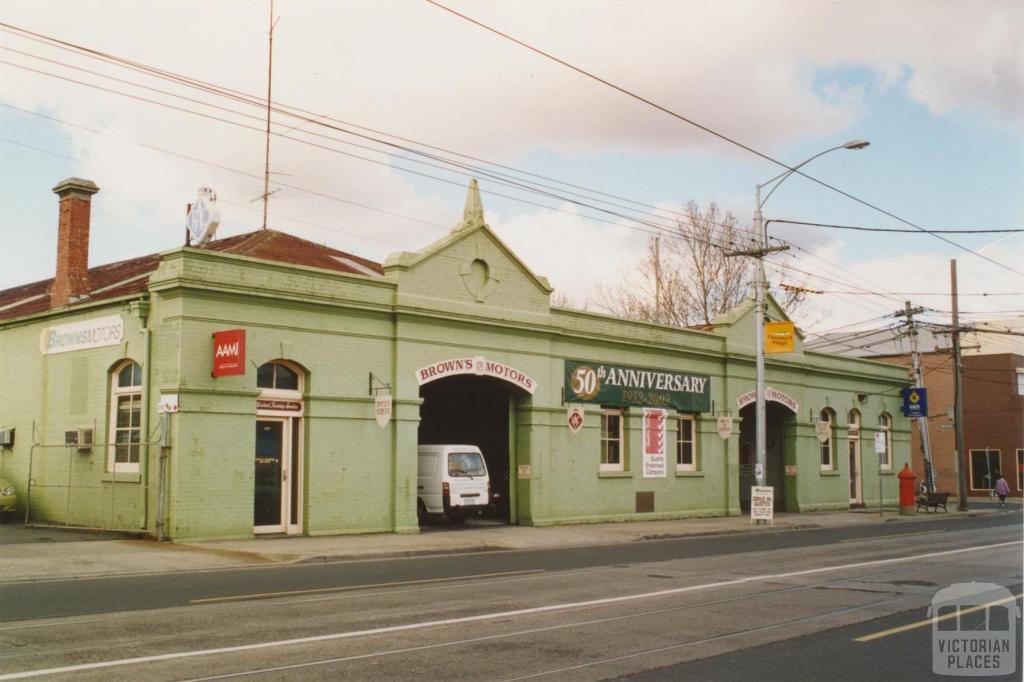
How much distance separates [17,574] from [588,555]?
9757mm

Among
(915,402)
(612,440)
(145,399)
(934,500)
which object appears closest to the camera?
(145,399)

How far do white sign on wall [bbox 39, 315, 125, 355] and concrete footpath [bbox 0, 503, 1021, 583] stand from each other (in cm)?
410

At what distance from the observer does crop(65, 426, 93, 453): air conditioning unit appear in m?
22.3

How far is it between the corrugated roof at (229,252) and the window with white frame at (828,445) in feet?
59.9

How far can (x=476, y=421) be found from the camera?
30.1 m

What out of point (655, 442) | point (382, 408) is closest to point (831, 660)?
point (382, 408)

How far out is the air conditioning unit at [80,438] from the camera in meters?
22.3

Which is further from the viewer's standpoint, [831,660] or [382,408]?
[382,408]

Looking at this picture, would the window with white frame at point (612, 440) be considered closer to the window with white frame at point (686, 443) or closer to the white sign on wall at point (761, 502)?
the window with white frame at point (686, 443)

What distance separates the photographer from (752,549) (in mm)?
20281

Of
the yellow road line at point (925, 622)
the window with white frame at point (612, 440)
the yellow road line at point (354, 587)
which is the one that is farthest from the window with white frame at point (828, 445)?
the yellow road line at point (925, 622)

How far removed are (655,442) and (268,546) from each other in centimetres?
1443

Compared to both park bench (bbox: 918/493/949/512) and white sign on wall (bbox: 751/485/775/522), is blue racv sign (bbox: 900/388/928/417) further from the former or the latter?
white sign on wall (bbox: 751/485/775/522)

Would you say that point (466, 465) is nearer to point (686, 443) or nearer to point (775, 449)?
point (686, 443)
